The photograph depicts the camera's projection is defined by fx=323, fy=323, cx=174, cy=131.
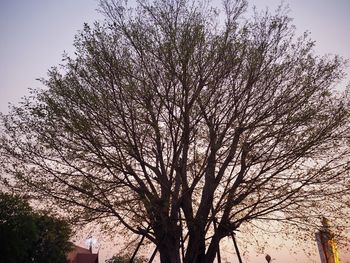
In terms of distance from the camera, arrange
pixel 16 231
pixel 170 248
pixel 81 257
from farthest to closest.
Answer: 1. pixel 81 257
2. pixel 16 231
3. pixel 170 248

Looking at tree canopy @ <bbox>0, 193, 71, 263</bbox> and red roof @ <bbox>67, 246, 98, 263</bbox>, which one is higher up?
red roof @ <bbox>67, 246, 98, 263</bbox>

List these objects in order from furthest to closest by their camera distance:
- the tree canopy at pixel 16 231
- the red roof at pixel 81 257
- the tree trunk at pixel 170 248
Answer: the red roof at pixel 81 257 → the tree canopy at pixel 16 231 → the tree trunk at pixel 170 248

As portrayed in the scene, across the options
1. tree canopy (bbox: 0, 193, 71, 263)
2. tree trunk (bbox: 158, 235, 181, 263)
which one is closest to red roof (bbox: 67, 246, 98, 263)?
tree canopy (bbox: 0, 193, 71, 263)

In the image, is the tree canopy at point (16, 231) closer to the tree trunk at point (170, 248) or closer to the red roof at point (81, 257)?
the tree trunk at point (170, 248)

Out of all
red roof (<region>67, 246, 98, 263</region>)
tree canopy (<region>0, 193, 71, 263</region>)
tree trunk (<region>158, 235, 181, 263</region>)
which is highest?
red roof (<region>67, 246, 98, 263</region>)

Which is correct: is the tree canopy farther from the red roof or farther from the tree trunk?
the red roof

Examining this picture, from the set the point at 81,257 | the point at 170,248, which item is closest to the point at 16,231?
the point at 170,248

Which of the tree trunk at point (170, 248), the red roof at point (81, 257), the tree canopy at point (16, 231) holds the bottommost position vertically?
the tree trunk at point (170, 248)

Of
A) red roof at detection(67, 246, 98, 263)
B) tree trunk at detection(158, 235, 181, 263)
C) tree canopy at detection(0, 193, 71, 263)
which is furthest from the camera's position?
red roof at detection(67, 246, 98, 263)

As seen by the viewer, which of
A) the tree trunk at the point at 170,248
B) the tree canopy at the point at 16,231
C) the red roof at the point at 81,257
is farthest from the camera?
the red roof at the point at 81,257

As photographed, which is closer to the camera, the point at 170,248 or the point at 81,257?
the point at 170,248

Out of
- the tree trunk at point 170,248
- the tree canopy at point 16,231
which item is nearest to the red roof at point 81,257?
the tree canopy at point 16,231

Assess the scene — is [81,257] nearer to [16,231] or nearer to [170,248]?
[16,231]

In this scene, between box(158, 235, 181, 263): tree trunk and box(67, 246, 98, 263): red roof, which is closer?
box(158, 235, 181, 263): tree trunk
